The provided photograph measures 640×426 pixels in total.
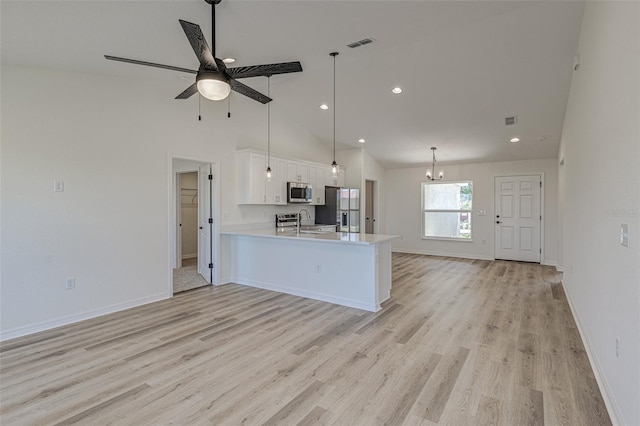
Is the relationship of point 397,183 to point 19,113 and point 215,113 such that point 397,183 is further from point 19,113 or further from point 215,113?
point 19,113

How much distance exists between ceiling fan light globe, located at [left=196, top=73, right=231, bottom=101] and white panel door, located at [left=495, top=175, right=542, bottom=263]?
737 cm

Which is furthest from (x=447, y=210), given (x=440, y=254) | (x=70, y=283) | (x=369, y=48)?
(x=70, y=283)

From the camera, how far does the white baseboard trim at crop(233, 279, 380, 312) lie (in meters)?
4.15

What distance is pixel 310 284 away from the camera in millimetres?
4672

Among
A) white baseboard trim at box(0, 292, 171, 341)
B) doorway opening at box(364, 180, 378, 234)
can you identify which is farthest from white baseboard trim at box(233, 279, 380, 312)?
doorway opening at box(364, 180, 378, 234)

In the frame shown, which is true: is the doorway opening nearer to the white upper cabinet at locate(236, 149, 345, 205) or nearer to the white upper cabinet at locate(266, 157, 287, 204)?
the white upper cabinet at locate(236, 149, 345, 205)

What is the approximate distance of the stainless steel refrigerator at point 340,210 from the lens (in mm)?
7207

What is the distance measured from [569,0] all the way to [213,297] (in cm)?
520

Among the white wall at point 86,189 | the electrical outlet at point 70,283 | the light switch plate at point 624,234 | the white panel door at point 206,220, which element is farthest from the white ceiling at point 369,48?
the electrical outlet at point 70,283

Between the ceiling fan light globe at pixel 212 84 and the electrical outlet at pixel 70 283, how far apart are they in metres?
2.93

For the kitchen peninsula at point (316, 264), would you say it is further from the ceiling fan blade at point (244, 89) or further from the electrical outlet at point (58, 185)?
the electrical outlet at point (58, 185)

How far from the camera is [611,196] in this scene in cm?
210

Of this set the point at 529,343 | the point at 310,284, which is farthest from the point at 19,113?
the point at 529,343

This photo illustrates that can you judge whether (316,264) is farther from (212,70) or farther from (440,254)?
(440,254)
